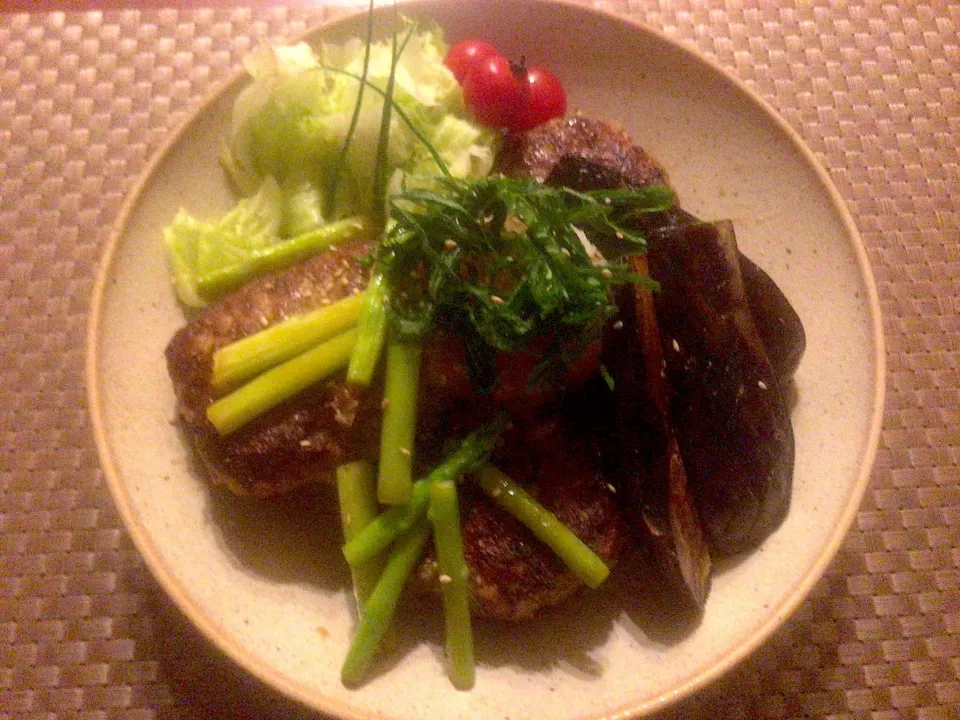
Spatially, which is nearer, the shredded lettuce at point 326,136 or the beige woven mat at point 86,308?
the beige woven mat at point 86,308

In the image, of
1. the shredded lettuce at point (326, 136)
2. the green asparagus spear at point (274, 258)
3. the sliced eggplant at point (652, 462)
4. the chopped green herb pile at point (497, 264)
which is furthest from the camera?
the shredded lettuce at point (326, 136)

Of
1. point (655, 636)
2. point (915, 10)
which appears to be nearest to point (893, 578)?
point (655, 636)

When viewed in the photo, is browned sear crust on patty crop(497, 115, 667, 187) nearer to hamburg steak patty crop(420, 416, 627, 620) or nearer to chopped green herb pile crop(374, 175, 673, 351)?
chopped green herb pile crop(374, 175, 673, 351)

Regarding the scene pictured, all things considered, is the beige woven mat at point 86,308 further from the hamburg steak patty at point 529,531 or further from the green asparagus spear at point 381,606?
the hamburg steak patty at point 529,531

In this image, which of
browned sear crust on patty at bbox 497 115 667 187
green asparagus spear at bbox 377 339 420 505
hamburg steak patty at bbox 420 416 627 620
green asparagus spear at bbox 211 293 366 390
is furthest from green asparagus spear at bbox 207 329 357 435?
browned sear crust on patty at bbox 497 115 667 187

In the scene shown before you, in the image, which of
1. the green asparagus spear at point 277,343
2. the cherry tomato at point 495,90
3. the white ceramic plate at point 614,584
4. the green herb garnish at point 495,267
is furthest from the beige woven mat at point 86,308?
the green herb garnish at point 495,267

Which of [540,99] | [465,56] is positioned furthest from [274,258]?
[540,99]

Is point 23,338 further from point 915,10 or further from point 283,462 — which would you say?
point 915,10

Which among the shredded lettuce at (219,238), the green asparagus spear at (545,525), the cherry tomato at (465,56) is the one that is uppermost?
the cherry tomato at (465,56)
